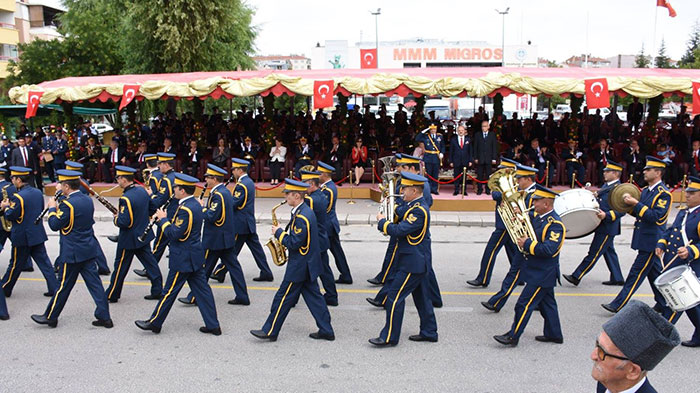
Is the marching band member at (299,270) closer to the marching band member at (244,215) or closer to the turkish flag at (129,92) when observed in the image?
the marching band member at (244,215)

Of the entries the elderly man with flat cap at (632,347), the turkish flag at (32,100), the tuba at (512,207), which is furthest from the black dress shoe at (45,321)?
the turkish flag at (32,100)

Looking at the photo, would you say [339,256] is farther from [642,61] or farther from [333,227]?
[642,61]

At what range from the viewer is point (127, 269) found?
807 cm

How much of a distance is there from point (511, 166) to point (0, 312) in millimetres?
6857

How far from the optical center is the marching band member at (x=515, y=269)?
7.65 meters

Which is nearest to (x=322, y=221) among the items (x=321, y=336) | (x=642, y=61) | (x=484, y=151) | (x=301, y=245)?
(x=301, y=245)

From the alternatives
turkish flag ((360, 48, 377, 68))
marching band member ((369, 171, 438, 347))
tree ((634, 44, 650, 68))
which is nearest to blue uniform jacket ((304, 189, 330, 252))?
marching band member ((369, 171, 438, 347))

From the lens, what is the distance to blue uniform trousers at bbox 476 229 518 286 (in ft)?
27.8

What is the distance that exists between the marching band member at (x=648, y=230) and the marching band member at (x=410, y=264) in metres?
2.51

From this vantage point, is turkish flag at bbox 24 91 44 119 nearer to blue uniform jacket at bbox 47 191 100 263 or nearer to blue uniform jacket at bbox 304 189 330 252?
blue uniform jacket at bbox 47 191 100 263

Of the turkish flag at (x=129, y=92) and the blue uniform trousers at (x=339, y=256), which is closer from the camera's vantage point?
the blue uniform trousers at (x=339, y=256)

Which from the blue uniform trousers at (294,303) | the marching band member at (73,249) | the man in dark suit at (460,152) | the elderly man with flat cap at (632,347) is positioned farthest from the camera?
the man in dark suit at (460,152)

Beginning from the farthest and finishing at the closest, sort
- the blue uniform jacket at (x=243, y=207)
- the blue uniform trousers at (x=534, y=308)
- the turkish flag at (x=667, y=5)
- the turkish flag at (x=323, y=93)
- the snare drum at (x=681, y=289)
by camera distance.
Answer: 1. the turkish flag at (x=667, y=5)
2. the turkish flag at (x=323, y=93)
3. the blue uniform jacket at (x=243, y=207)
4. the blue uniform trousers at (x=534, y=308)
5. the snare drum at (x=681, y=289)

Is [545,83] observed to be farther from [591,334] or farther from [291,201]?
[291,201]
